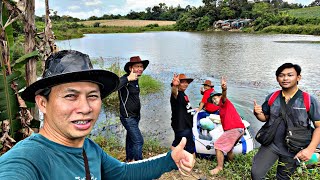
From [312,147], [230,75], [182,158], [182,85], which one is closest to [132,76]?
[182,85]

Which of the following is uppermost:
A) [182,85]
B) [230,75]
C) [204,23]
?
[204,23]

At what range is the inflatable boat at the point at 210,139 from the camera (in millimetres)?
5844

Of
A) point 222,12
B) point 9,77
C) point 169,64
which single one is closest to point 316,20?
point 222,12

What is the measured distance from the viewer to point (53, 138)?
4.75 ft

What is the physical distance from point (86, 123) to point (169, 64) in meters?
19.1

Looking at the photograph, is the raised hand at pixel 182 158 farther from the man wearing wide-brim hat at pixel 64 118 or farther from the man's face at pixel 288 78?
the man's face at pixel 288 78

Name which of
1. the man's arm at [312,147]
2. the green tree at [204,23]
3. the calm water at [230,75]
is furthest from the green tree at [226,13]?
the man's arm at [312,147]

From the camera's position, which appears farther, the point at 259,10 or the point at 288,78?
the point at 259,10

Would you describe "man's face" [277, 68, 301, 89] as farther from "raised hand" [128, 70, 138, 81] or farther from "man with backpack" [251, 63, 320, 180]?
"raised hand" [128, 70, 138, 81]

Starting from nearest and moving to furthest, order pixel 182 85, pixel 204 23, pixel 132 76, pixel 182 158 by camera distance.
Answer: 1. pixel 182 158
2. pixel 132 76
3. pixel 182 85
4. pixel 204 23

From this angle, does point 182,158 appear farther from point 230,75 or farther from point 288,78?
point 230,75

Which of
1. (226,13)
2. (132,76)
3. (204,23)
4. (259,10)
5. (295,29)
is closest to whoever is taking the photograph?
(132,76)

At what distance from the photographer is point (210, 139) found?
19.8 feet

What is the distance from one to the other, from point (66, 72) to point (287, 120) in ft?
9.94
